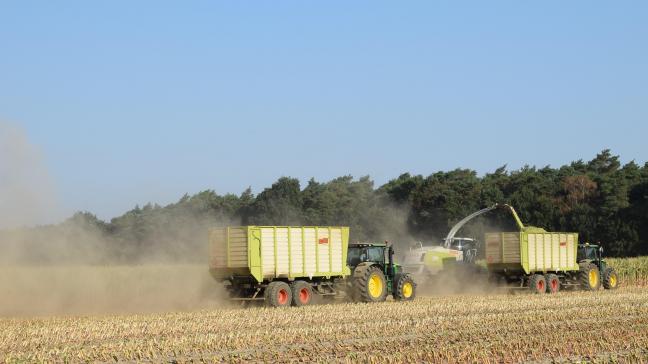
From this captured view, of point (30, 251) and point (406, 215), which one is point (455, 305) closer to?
point (30, 251)

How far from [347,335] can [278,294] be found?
30.2 feet

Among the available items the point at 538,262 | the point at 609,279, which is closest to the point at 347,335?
the point at 538,262

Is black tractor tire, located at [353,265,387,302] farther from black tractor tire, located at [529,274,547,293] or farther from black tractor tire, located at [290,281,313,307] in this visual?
black tractor tire, located at [529,274,547,293]

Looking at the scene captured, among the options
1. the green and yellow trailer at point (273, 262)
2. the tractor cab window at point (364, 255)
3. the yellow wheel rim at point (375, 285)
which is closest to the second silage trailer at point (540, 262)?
the tractor cab window at point (364, 255)

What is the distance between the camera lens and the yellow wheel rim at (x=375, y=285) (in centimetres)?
3062

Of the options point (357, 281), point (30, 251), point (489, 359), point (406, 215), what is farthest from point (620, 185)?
point (489, 359)

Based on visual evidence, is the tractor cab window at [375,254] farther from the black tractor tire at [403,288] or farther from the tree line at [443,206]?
the tree line at [443,206]

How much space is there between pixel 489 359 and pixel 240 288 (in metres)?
14.5

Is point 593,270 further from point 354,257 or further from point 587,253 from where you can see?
point 354,257

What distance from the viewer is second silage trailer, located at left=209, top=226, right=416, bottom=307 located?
1107 inches

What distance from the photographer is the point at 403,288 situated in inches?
1249

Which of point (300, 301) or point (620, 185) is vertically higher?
point (620, 185)

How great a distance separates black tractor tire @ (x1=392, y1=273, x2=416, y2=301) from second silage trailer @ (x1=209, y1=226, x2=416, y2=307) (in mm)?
34

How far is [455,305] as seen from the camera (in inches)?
1102
